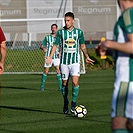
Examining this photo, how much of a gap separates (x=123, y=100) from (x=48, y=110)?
26.0 ft

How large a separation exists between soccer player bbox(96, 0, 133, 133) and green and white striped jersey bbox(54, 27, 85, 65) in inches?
285

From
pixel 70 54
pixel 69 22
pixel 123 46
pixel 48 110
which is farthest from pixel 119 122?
pixel 48 110

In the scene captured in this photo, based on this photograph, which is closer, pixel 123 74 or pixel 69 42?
pixel 123 74

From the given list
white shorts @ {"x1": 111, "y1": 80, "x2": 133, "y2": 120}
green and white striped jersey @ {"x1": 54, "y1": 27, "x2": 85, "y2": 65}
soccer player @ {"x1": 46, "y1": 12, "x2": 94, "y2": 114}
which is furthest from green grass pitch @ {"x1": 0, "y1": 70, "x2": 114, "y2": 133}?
white shorts @ {"x1": 111, "y1": 80, "x2": 133, "y2": 120}

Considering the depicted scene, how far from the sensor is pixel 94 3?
2077 inches

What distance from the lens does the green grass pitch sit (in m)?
11.9

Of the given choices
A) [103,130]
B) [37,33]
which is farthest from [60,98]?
[37,33]

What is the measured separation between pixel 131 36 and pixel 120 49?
180 millimetres

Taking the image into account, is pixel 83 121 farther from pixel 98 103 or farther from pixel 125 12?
pixel 125 12

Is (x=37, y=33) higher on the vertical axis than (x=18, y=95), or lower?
higher

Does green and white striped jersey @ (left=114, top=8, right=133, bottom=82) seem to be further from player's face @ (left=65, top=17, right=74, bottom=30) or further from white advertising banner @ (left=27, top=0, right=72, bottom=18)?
white advertising banner @ (left=27, top=0, right=72, bottom=18)

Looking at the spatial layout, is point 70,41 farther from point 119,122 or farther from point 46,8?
point 46,8

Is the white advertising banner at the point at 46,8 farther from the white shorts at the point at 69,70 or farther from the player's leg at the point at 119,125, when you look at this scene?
the player's leg at the point at 119,125

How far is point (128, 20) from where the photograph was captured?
6.94 meters
